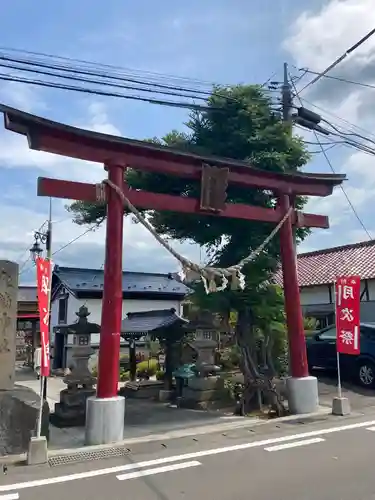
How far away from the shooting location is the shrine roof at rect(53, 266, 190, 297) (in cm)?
2251

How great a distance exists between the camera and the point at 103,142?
788cm

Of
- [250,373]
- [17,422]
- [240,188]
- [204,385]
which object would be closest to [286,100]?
[240,188]

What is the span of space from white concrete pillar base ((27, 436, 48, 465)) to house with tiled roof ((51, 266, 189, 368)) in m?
15.5

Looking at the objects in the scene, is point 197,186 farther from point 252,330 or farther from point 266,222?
point 252,330

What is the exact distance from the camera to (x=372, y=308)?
17.4 metres

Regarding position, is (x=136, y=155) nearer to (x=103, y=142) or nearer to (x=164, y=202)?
(x=103, y=142)

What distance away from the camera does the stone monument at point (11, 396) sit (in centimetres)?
673

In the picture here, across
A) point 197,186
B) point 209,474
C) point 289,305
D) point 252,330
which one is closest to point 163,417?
point 252,330

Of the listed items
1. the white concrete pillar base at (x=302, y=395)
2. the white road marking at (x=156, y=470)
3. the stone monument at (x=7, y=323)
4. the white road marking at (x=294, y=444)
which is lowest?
the white road marking at (x=156, y=470)

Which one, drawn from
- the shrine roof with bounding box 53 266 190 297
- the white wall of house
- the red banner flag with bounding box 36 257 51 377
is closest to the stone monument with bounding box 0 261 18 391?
the red banner flag with bounding box 36 257 51 377

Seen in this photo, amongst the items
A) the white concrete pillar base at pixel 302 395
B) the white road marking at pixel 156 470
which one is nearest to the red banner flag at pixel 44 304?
the white road marking at pixel 156 470

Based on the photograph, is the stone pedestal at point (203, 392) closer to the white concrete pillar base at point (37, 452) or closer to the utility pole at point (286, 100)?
the white concrete pillar base at point (37, 452)

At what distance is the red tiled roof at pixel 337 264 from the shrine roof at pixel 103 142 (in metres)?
9.18

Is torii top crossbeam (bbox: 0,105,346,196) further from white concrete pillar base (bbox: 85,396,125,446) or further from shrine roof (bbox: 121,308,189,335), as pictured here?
shrine roof (bbox: 121,308,189,335)
